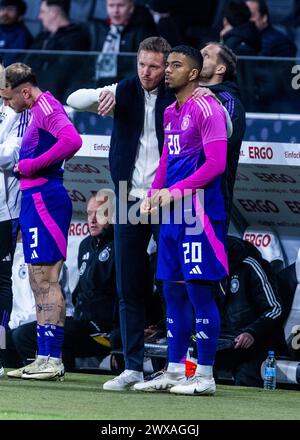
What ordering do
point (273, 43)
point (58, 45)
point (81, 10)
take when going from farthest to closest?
point (81, 10)
point (58, 45)
point (273, 43)

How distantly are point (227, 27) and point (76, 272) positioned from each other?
348cm

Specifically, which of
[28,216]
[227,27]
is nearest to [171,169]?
[28,216]

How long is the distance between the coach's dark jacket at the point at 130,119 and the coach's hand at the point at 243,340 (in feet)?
5.18

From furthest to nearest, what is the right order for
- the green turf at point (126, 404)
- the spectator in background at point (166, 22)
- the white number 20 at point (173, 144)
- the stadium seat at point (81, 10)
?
the stadium seat at point (81, 10), the spectator in background at point (166, 22), the white number 20 at point (173, 144), the green turf at point (126, 404)

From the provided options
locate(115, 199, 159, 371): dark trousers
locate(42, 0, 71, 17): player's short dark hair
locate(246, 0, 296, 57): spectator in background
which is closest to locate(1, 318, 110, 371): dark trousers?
locate(115, 199, 159, 371): dark trousers

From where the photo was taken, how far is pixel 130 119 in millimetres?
7789

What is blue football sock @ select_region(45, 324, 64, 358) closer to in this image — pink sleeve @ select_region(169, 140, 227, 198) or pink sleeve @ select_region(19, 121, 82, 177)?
pink sleeve @ select_region(19, 121, 82, 177)

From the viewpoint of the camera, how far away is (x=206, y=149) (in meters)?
7.21

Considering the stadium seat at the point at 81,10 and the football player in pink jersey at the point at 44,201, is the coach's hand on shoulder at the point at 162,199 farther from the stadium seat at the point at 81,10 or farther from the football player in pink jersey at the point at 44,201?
the stadium seat at the point at 81,10

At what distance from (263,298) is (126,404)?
234 cm

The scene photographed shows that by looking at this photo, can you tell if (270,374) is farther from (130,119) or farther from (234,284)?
(130,119)

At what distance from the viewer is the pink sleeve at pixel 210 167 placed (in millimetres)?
7195

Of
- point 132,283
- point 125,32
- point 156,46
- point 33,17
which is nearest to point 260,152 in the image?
point 156,46

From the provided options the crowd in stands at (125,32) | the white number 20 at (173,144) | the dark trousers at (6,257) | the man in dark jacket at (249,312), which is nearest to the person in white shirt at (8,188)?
the dark trousers at (6,257)
